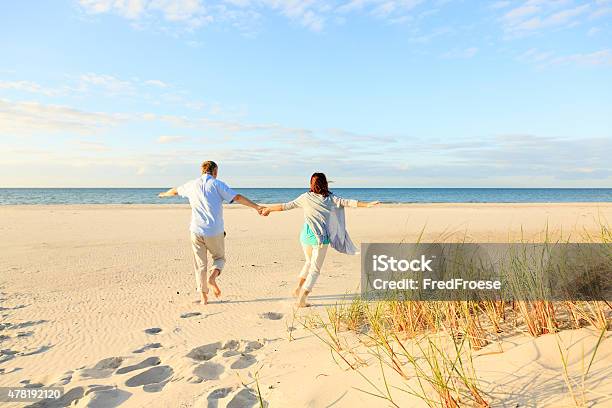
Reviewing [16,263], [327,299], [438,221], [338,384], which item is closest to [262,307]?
[327,299]

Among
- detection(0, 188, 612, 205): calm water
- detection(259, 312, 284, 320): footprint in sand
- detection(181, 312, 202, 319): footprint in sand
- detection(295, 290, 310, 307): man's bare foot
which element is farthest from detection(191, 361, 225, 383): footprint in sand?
detection(0, 188, 612, 205): calm water

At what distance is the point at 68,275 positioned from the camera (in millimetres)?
8219

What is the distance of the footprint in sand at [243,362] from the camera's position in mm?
3975

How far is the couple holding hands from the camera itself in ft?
20.0

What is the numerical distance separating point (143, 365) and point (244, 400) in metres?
1.33

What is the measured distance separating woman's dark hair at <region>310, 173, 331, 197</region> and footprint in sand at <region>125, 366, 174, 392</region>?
10.3 feet

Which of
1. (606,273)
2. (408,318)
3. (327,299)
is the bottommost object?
(327,299)

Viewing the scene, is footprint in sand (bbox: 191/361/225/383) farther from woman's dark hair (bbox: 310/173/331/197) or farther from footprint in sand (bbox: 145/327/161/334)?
woman's dark hair (bbox: 310/173/331/197)

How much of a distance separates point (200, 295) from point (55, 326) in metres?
2.06

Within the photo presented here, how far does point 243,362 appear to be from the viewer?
13.4 feet

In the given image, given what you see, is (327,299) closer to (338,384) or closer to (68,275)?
(338,384)

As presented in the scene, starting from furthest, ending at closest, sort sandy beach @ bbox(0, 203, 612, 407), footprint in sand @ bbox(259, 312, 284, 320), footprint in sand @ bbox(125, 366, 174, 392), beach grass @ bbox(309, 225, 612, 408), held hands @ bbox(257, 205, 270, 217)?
held hands @ bbox(257, 205, 270, 217) < footprint in sand @ bbox(259, 312, 284, 320) < footprint in sand @ bbox(125, 366, 174, 392) < sandy beach @ bbox(0, 203, 612, 407) < beach grass @ bbox(309, 225, 612, 408)

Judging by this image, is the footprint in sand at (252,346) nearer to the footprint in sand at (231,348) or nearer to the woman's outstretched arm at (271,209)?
the footprint in sand at (231,348)

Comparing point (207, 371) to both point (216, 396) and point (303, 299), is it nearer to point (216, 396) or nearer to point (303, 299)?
point (216, 396)
